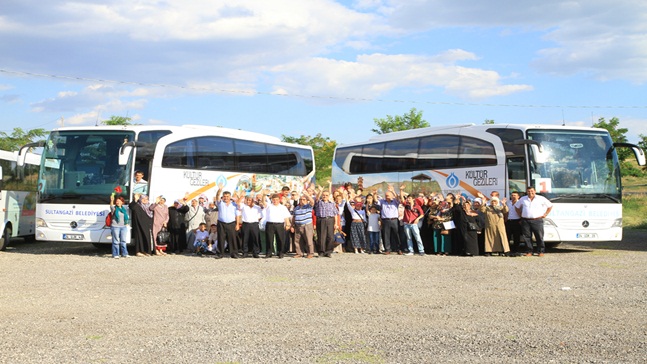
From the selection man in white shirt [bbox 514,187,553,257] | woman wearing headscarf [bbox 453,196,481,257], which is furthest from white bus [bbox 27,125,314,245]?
man in white shirt [bbox 514,187,553,257]

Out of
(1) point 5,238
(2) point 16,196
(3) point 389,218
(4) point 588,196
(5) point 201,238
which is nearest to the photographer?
(4) point 588,196

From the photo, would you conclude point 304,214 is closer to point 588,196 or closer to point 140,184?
point 140,184

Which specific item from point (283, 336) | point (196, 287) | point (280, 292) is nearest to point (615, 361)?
point (283, 336)

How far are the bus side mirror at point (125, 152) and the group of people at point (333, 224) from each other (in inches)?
35.6

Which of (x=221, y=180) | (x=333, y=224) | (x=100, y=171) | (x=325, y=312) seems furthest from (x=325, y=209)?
(x=325, y=312)

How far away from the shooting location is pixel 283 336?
25.6 feet

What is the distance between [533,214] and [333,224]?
485 cm

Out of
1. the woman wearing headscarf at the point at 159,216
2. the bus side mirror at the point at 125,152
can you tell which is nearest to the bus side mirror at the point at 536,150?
the woman wearing headscarf at the point at 159,216

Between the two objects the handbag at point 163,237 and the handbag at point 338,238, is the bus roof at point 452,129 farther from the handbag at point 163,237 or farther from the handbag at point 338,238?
the handbag at point 163,237

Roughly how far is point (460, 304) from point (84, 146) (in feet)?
38.6

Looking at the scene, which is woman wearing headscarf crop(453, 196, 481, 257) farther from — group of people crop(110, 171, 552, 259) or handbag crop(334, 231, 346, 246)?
handbag crop(334, 231, 346, 246)

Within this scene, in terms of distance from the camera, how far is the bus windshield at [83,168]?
59.3 ft

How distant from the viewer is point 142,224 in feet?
59.0

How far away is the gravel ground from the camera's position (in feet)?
23.2
